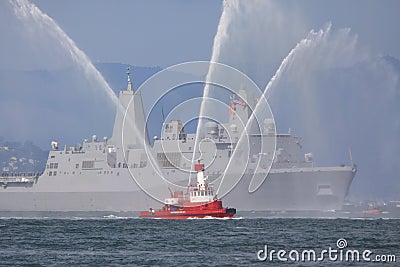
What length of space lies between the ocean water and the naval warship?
594 inches

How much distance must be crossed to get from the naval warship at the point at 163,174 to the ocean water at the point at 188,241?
15085mm

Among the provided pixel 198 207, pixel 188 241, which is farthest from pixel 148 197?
pixel 188 241

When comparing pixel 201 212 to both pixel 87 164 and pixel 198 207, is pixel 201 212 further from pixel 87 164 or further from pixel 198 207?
pixel 87 164

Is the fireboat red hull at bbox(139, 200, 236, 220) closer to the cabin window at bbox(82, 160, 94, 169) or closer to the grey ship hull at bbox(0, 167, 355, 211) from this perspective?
the grey ship hull at bbox(0, 167, 355, 211)

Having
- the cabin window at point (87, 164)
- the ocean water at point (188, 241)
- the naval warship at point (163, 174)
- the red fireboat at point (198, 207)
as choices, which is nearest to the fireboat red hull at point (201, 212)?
the red fireboat at point (198, 207)

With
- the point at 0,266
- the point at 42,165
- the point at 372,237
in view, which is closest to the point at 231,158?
the point at 372,237

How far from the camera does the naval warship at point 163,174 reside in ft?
251

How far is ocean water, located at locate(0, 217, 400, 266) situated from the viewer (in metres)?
37.6

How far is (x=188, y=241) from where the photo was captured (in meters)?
45.8

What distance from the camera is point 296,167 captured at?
260 ft

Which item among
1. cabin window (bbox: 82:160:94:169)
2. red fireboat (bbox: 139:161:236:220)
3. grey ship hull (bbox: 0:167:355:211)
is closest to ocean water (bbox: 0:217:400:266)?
red fireboat (bbox: 139:161:236:220)

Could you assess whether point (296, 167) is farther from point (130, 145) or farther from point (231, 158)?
point (130, 145)

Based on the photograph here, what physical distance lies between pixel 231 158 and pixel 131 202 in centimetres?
1040

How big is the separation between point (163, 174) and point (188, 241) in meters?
34.0
